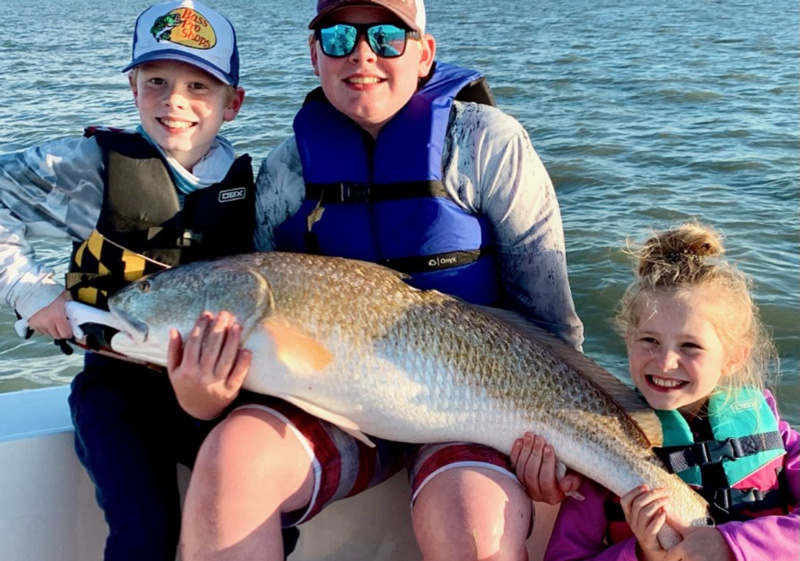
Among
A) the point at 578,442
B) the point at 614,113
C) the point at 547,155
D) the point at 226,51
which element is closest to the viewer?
the point at 578,442

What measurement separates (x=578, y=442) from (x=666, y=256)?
0.72 metres

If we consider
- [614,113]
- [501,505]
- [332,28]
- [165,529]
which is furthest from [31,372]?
[614,113]

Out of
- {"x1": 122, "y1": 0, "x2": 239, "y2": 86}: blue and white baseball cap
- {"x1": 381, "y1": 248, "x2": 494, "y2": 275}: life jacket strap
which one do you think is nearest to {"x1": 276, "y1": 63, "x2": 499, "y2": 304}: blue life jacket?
{"x1": 381, "y1": 248, "x2": 494, "y2": 275}: life jacket strap

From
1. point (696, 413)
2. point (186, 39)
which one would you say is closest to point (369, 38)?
point (186, 39)

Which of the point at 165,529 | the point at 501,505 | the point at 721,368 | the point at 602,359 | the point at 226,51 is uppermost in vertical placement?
the point at 226,51

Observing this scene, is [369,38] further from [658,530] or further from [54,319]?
[658,530]

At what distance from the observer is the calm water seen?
721 centimetres

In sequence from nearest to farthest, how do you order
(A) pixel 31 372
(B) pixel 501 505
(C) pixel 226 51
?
1. (B) pixel 501 505
2. (C) pixel 226 51
3. (A) pixel 31 372

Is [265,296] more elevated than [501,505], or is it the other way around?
→ [265,296]

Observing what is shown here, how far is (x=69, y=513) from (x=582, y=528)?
69.8 inches

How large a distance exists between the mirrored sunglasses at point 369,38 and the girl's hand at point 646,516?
166 cm

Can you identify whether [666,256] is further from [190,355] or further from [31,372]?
[31,372]

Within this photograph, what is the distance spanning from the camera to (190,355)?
2660mm

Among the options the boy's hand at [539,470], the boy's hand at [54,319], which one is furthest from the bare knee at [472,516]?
the boy's hand at [54,319]
